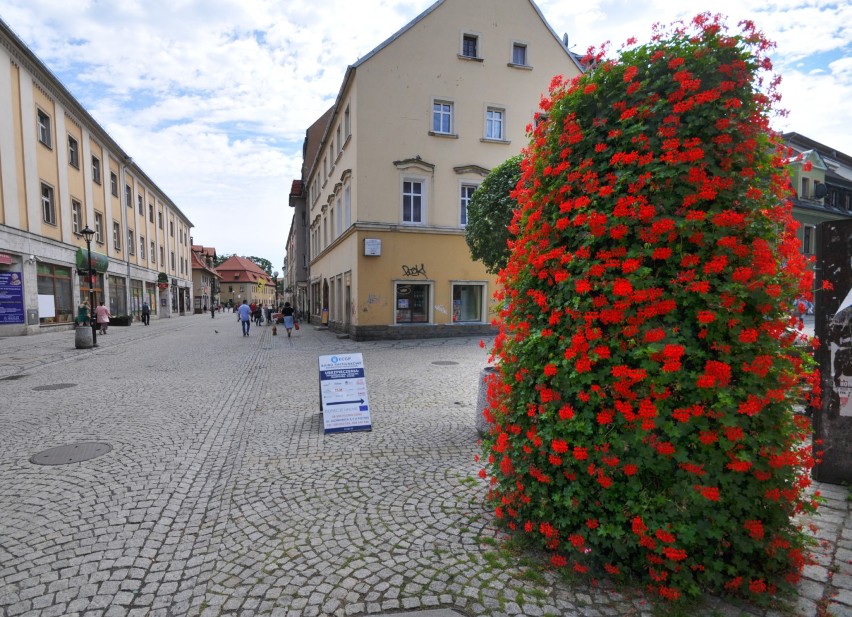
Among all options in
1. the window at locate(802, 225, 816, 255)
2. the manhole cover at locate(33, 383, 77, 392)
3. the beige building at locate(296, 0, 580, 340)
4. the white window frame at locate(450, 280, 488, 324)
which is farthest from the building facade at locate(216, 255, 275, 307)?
the manhole cover at locate(33, 383, 77, 392)

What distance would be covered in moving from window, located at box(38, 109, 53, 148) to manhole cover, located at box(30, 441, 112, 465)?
22.8 m

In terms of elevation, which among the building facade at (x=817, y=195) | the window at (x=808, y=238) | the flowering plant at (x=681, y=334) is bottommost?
the flowering plant at (x=681, y=334)

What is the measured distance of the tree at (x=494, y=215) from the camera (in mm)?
7938

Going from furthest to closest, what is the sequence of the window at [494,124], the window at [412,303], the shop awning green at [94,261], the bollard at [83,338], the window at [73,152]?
the window at [73,152] < the shop awning green at [94,261] < the window at [494,124] < the window at [412,303] < the bollard at [83,338]

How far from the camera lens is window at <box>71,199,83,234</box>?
77.0 feet

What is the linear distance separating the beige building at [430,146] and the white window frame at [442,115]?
1.6 inches

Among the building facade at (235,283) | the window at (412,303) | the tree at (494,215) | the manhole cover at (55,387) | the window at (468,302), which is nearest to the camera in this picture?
the tree at (494,215)

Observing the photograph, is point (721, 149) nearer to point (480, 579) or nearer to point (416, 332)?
point (480, 579)

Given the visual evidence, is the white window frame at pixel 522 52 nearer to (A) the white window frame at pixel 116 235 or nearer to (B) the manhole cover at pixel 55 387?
(B) the manhole cover at pixel 55 387

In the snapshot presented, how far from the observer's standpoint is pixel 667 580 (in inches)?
97.1

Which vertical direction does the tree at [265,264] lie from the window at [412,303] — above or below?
above

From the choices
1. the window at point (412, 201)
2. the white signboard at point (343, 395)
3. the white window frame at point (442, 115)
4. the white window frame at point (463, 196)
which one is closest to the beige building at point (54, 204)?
the window at point (412, 201)

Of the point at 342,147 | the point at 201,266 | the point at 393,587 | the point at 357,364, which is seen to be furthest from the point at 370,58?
the point at 201,266

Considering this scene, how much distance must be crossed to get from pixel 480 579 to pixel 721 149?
2773mm
